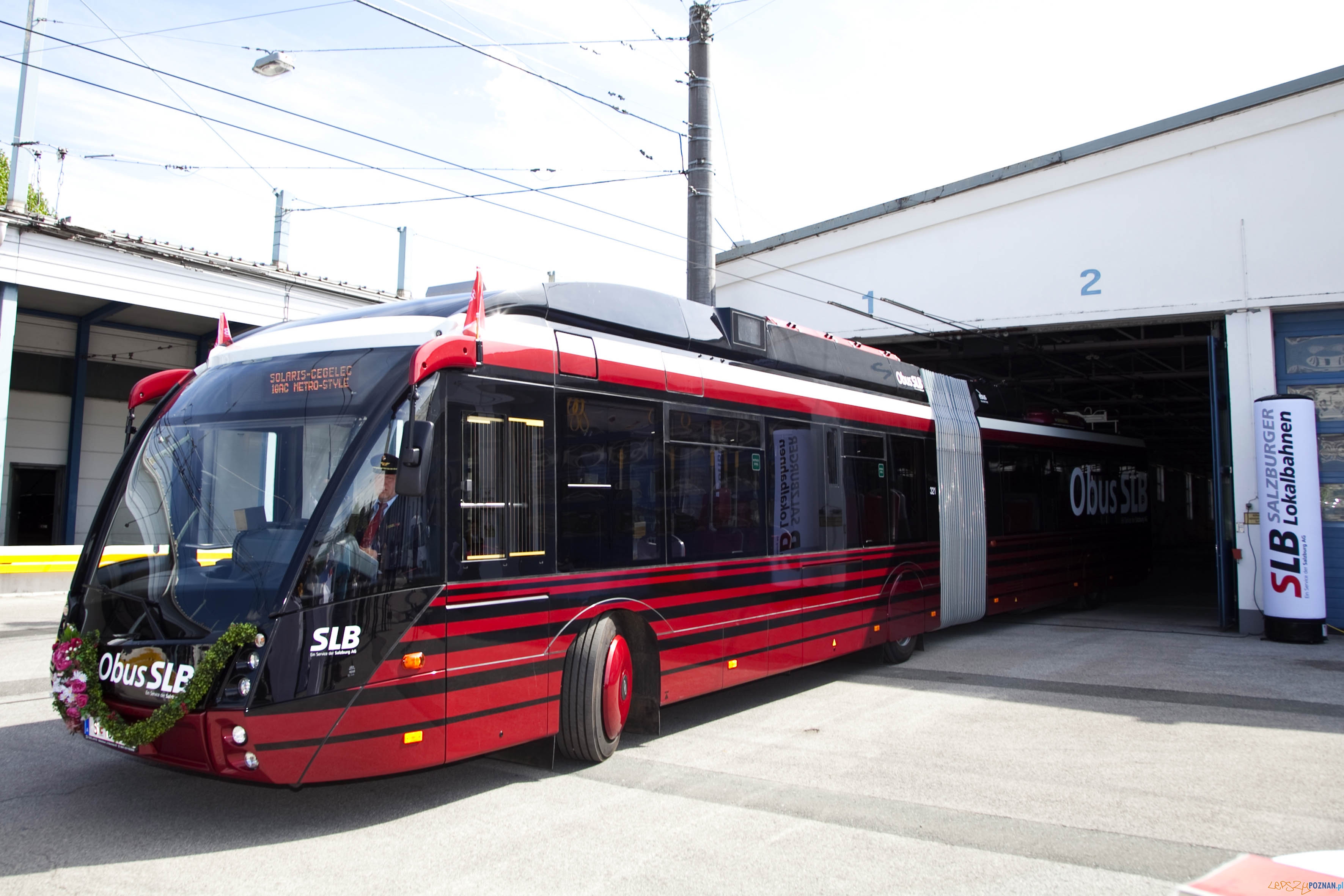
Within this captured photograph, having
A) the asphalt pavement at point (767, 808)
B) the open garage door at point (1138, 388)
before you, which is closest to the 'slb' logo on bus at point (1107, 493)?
the open garage door at point (1138, 388)

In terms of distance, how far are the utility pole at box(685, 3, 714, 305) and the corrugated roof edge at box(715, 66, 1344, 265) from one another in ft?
18.0

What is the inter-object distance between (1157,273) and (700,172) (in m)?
7.19

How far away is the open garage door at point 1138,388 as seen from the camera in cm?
1445

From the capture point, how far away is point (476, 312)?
5.83 meters

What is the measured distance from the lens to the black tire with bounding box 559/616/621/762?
6316 millimetres

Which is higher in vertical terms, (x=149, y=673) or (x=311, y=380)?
(x=311, y=380)

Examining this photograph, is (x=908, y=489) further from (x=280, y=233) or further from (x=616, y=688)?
(x=280, y=233)

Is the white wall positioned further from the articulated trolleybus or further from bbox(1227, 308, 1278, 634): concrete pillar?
the articulated trolleybus

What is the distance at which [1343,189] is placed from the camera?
12977 millimetres

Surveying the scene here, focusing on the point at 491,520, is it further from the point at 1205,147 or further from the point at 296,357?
the point at 1205,147

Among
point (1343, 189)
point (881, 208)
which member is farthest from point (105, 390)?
point (1343, 189)

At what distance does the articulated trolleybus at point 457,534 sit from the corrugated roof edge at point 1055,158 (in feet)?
28.7

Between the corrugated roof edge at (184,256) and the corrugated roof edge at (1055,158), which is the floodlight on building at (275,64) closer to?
the corrugated roof edge at (184,256)

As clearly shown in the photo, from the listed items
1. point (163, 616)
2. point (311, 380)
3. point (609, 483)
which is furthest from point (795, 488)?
point (163, 616)
